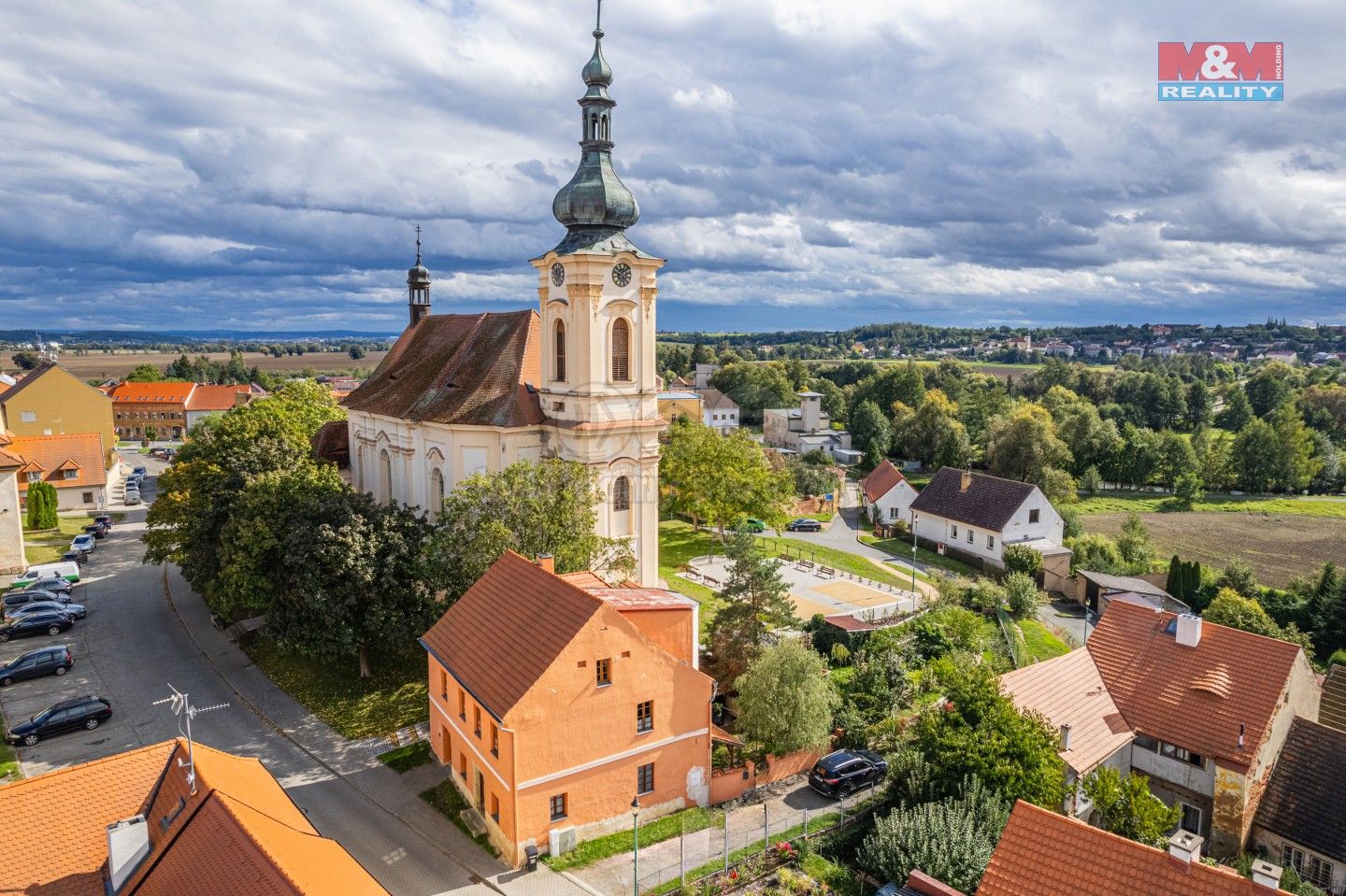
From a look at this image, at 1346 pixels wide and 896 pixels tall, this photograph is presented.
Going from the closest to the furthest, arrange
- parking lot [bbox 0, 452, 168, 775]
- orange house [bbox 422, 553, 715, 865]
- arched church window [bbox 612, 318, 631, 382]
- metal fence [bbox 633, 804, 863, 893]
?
metal fence [bbox 633, 804, 863, 893] → orange house [bbox 422, 553, 715, 865] → parking lot [bbox 0, 452, 168, 775] → arched church window [bbox 612, 318, 631, 382]

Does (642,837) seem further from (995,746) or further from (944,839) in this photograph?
(995,746)

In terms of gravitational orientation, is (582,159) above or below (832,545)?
above

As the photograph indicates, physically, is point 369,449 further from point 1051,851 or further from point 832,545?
point 1051,851

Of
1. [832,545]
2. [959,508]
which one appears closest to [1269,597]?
[959,508]

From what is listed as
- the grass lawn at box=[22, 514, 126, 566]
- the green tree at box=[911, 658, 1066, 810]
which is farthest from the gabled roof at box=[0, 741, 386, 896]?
the grass lawn at box=[22, 514, 126, 566]

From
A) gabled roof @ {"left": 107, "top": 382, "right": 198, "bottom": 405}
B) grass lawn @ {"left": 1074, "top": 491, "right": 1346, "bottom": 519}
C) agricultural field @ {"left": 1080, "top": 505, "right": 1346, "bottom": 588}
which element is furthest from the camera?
gabled roof @ {"left": 107, "top": 382, "right": 198, "bottom": 405}

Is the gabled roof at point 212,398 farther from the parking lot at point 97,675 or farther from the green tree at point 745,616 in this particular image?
the green tree at point 745,616

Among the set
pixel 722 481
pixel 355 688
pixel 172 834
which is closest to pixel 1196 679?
pixel 172 834

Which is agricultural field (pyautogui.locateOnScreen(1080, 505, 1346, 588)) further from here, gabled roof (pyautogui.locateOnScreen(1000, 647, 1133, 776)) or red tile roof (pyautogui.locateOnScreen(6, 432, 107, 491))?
red tile roof (pyautogui.locateOnScreen(6, 432, 107, 491))
